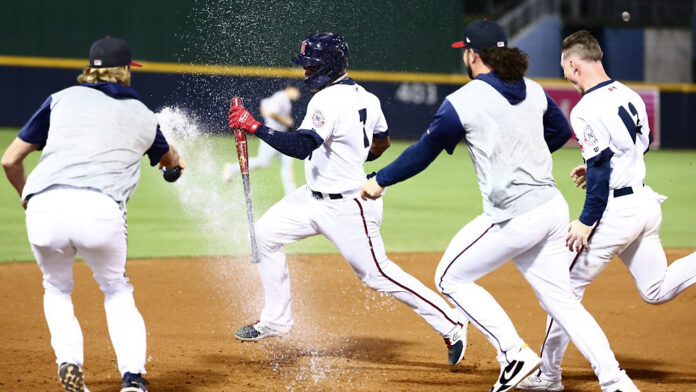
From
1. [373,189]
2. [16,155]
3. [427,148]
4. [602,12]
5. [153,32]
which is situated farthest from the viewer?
[602,12]

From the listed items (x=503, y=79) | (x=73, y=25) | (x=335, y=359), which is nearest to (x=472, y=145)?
(x=503, y=79)

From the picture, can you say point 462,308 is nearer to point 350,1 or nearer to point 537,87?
point 537,87

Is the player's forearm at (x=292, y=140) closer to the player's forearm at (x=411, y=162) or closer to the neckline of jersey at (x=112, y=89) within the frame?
the player's forearm at (x=411, y=162)

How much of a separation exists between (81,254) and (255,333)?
194cm

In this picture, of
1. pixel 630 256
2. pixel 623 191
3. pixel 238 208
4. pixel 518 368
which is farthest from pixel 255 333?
pixel 238 208

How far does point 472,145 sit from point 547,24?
93.4 feet

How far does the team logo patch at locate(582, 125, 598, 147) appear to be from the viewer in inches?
177

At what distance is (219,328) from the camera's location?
6.46 metres

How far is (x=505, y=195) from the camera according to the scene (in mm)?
4352

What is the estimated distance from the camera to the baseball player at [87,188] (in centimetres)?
407

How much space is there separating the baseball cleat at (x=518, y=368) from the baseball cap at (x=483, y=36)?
1.58 metres

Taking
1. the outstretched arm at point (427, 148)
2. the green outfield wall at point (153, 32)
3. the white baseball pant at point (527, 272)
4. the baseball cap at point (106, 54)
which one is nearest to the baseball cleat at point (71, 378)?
the baseball cap at point (106, 54)

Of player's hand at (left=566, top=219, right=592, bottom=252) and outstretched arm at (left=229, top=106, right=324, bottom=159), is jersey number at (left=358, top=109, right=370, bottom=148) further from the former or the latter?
player's hand at (left=566, top=219, right=592, bottom=252)

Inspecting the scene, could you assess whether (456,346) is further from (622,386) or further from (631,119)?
(631,119)
